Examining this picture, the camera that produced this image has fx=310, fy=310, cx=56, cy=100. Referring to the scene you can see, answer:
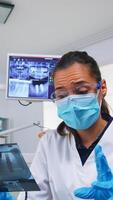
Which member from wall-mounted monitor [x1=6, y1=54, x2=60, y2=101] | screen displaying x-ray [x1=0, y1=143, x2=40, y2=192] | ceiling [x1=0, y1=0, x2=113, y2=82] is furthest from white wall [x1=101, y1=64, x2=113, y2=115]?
screen displaying x-ray [x1=0, y1=143, x2=40, y2=192]

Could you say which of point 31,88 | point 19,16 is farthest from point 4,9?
point 31,88

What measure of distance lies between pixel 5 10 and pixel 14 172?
97.4 inches

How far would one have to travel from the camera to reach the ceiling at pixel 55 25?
127 inches

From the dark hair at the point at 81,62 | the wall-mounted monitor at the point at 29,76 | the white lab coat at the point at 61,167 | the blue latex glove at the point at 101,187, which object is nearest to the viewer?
the blue latex glove at the point at 101,187

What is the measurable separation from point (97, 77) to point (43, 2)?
198 centimetres

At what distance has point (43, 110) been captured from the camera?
4.75m

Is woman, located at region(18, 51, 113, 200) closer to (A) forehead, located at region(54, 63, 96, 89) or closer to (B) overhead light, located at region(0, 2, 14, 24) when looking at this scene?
(A) forehead, located at region(54, 63, 96, 89)

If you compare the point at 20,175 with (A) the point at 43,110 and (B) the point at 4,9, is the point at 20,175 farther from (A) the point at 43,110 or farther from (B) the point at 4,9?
(A) the point at 43,110

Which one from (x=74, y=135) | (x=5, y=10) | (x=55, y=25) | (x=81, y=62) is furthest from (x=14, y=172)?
(x=55, y=25)

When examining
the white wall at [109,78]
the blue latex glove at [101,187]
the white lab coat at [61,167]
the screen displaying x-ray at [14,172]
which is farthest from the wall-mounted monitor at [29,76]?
the white wall at [109,78]

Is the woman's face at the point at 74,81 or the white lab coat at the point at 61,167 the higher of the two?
the woman's face at the point at 74,81

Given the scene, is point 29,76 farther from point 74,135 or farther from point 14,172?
point 14,172

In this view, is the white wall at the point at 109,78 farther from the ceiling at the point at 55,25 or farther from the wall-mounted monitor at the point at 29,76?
the wall-mounted monitor at the point at 29,76

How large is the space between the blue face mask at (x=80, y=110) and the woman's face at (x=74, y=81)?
0.03 m
